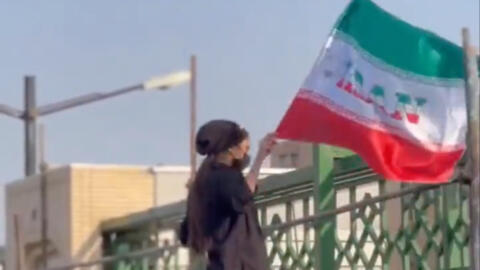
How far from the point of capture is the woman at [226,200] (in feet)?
23.9

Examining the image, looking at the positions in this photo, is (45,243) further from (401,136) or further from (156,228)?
(401,136)

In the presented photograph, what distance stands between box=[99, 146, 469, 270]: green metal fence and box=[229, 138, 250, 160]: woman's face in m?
0.97

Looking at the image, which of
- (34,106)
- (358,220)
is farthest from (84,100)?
(358,220)

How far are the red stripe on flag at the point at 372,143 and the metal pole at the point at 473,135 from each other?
221 millimetres

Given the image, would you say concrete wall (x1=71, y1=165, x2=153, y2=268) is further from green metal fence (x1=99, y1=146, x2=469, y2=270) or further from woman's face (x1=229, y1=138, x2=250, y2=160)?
woman's face (x1=229, y1=138, x2=250, y2=160)

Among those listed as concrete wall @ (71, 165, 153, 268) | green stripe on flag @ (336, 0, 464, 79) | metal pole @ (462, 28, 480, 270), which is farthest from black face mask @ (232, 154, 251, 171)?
concrete wall @ (71, 165, 153, 268)

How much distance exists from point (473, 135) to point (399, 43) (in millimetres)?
655

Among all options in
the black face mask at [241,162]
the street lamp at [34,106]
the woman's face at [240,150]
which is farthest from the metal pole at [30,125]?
the woman's face at [240,150]

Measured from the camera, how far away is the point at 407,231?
28.8 ft

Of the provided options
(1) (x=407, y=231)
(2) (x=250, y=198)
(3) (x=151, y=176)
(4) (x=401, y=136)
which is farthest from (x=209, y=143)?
(3) (x=151, y=176)

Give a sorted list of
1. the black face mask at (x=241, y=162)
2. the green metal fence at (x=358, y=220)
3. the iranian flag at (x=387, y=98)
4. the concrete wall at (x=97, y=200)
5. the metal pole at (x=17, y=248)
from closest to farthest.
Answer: the iranian flag at (x=387, y=98) < the black face mask at (x=241, y=162) < the green metal fence at (x=358, y=220) < the concrete wall at (x=97, y=200) < the metal pole at (x=17, y=248)

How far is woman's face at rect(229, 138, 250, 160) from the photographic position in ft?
24.2

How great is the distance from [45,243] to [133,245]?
2.00 m

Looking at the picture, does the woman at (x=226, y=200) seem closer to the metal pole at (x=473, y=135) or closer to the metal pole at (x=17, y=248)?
the metal pole at (x=473, y=135)
